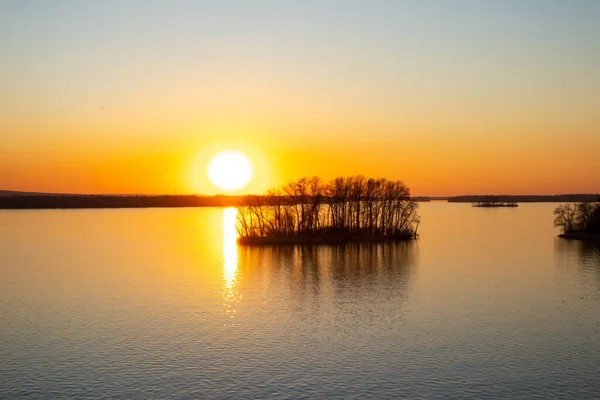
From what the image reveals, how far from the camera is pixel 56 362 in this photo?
101 feet

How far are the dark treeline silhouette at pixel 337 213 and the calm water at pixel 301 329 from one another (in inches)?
1296

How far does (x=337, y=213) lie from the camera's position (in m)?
115

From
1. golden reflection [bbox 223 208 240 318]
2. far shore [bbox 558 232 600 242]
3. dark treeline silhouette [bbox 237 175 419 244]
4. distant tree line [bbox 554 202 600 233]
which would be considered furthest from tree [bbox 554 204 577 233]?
golden reflection [bbox 223 208 240 318]

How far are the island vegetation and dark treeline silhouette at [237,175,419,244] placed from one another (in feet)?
117

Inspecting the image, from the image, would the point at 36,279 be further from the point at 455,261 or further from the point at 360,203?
the point at 360,203

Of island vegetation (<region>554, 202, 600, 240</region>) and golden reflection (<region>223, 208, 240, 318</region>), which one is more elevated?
island vegetation (<region>554, 202, 600, 240</region>)

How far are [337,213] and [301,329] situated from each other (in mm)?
77537

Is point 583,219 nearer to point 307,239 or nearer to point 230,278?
point 307,239

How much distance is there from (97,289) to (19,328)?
52.6ft

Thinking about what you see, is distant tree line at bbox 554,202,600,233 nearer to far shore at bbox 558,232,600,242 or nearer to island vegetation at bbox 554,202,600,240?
island vegetation at bbox 554,202,600,240

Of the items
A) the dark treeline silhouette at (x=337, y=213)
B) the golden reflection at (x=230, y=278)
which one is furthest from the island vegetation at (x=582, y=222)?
the golden reflection at (x=230, y=278)

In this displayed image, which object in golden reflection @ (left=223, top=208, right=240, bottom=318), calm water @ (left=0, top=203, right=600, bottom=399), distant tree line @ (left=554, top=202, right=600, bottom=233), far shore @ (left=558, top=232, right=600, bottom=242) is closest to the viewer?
calm water @ (left=0, top=203, right=600, bottom=399)

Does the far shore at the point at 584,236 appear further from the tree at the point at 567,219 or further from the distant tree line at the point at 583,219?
the tree at the point at 567,219

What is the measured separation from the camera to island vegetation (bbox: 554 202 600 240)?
11529 cm
